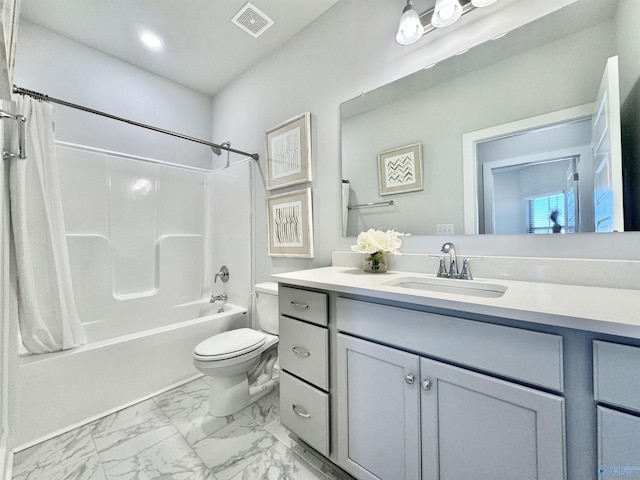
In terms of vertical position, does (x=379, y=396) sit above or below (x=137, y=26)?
below

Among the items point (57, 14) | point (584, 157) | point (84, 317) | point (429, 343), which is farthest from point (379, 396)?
point (57, 14)

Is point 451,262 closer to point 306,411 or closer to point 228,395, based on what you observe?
point 306,411

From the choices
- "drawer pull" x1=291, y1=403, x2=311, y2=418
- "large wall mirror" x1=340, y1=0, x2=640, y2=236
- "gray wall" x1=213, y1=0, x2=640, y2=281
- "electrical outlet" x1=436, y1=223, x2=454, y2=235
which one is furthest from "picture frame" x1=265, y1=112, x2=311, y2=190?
"drawer pull" x1=291, y1=403, x2=311, y2=418

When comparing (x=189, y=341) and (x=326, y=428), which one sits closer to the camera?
(x=326, y=428)

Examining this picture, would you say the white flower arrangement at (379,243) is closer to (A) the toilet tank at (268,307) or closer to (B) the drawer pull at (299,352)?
(B) the drawer pull at (299,352)

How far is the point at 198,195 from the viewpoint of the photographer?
103 inches

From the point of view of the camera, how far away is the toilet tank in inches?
71.2

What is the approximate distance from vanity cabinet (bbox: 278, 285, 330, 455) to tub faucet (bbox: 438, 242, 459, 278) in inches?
22.7

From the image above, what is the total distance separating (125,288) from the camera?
2164 millimetres

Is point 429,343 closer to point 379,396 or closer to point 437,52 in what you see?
point 379,396

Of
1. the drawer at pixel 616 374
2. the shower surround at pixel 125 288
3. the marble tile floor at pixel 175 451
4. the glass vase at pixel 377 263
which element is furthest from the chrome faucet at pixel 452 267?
the shower surround at pixel 125 288

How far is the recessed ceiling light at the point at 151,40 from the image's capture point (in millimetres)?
1924

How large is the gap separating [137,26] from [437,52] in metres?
2.07

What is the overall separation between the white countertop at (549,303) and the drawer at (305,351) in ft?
0.82
